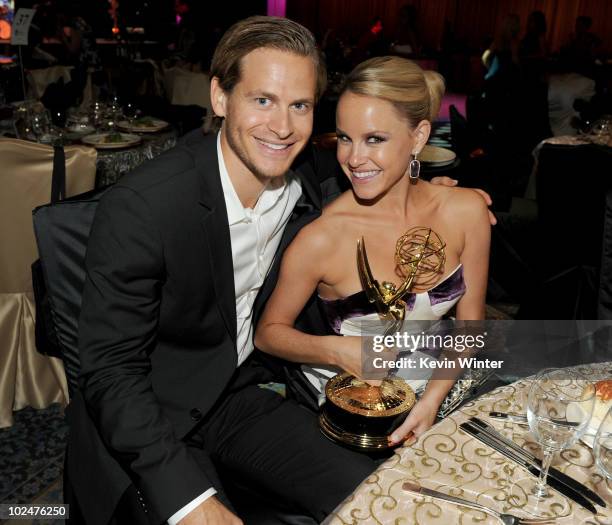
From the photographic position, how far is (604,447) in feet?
3.29

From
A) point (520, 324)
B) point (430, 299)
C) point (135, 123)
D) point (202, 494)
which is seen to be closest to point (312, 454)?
point (202, 494)

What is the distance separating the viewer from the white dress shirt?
163 cm

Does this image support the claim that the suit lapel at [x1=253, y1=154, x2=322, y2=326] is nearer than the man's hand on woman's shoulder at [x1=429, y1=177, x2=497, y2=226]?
Yes

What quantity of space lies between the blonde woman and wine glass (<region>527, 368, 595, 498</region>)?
439 mm

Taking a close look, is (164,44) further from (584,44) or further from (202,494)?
(202,494)

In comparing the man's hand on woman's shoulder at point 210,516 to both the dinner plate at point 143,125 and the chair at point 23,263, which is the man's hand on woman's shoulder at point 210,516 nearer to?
the chair at point 23,263

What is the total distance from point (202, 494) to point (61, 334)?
0.56m

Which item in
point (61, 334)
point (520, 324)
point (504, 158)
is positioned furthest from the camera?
point (504, 158)

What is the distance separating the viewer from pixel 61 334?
5.09ft

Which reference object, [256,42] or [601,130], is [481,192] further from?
[601,130]

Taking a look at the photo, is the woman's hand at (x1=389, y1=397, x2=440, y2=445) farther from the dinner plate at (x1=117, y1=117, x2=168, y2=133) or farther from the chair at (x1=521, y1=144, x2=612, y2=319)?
the dinner plate at (x1=117, y1=117, x2=168, y2=133)

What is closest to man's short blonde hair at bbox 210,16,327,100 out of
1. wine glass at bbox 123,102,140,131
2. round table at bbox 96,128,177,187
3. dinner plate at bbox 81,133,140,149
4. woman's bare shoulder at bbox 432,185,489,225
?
woman's bare shoulder at bbox 432,185,489,225

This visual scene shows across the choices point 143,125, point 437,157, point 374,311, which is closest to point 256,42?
point 374,311

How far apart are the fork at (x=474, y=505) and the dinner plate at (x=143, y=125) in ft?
10.1
